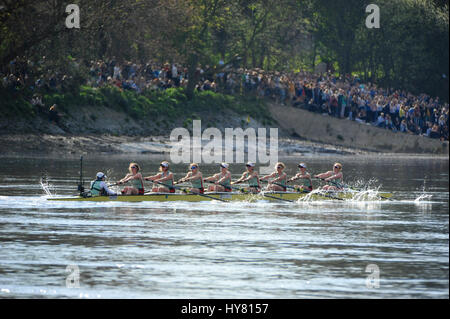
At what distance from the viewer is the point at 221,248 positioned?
21781 millimetres

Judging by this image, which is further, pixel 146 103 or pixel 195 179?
pixel 146 103

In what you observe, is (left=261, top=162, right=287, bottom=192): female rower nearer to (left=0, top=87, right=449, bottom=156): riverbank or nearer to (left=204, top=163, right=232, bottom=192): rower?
(left=204, top=163, right=232, bottom=192): rower

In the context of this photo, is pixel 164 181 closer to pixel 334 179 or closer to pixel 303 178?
pixel 303 178

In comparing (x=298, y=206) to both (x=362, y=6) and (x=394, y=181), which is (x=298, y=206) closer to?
(x=394, y=181)

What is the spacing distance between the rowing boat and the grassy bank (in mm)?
21188

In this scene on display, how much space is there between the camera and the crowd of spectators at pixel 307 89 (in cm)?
5762

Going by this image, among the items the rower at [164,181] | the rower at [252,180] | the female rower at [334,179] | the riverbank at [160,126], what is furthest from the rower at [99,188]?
the riverbank at [160,126]

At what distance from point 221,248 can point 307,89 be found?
45225mm

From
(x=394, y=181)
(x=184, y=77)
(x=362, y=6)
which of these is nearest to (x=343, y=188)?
(x=394, y=181)

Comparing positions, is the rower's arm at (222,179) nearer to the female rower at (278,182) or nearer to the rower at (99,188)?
the female rower at (278,182)

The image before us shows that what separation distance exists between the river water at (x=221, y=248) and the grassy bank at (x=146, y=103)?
55.4 ft

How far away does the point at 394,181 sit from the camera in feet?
135

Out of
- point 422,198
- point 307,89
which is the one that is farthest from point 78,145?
point 422,198

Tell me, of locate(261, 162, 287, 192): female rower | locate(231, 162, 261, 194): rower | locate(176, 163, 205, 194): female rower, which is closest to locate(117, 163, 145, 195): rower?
locate(176, 163, 205, 194): female rower
